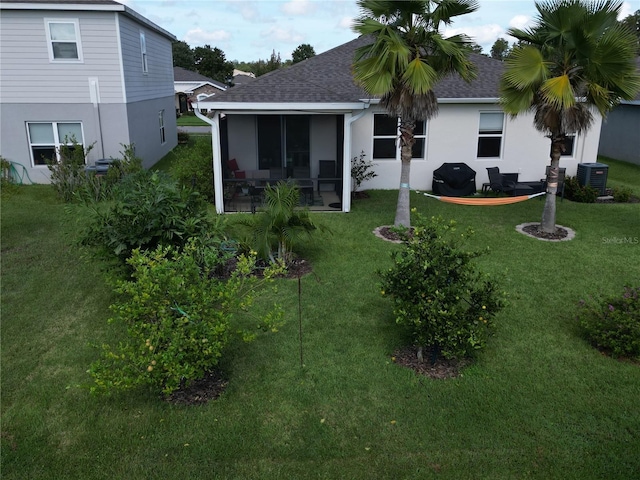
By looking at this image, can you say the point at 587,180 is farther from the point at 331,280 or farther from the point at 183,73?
the point at 183,73

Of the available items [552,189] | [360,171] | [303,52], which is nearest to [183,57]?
[303,52]

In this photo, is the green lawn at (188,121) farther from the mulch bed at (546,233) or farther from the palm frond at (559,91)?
the palm frond at (559,91)

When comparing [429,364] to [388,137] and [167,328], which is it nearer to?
[167,328]

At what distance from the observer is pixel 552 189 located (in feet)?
35.3

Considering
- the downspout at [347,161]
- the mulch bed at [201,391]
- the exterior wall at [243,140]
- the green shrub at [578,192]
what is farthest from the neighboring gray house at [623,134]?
the mulch bed at [201,391]

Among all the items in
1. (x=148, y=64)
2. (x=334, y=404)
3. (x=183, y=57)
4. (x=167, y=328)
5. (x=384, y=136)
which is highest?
(x=183, y=57)

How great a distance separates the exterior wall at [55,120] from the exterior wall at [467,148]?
23.6 feet

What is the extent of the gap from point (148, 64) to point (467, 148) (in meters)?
11.6

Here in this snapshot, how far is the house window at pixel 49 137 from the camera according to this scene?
15328mm

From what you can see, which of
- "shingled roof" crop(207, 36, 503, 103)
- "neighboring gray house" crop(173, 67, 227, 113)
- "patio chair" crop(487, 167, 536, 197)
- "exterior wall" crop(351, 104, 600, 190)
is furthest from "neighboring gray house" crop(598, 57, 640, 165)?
"neighboring gray house" crop(173, 67, 227, 113)

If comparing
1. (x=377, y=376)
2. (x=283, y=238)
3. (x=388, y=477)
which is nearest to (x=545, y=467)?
(x=388, y=477)

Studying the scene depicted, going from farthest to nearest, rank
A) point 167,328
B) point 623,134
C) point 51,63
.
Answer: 1. point 623,134
2. point 51,63
3. point 167,328

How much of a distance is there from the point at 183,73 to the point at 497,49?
4200 cm

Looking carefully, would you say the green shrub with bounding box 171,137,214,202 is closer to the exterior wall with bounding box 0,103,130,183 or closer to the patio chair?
the exterior wall with bounding box 0,103,130,183
